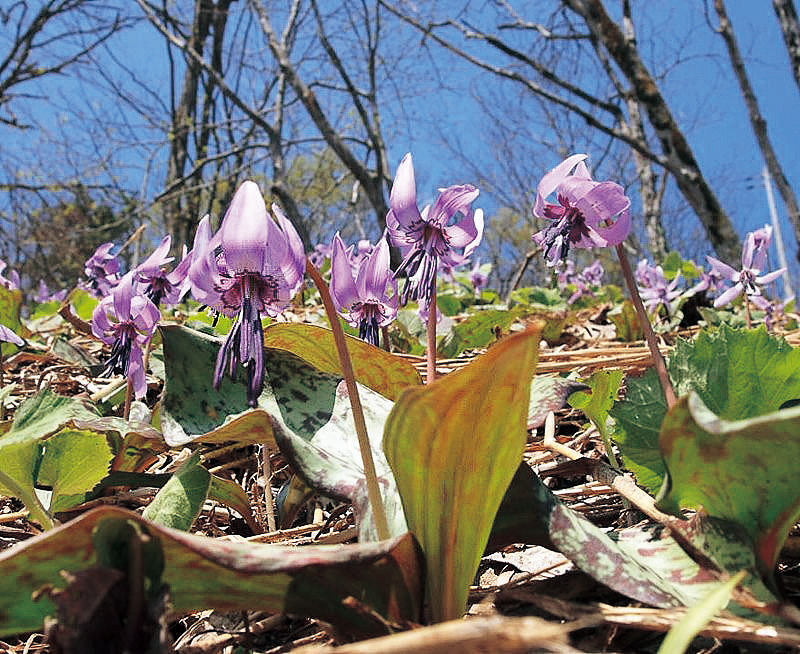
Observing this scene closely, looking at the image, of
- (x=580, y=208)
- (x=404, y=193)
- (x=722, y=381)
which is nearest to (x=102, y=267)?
(x=404, y=193)

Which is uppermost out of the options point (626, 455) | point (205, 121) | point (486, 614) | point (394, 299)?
point (205, 121)

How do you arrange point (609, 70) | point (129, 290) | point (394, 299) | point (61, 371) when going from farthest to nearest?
point (609, 70)
point (61, 371)
point (129, 290)
point (394, 299)

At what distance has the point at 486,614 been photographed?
2.51ft

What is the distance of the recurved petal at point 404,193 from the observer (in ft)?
3.41

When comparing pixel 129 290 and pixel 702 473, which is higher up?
pixel 129 290

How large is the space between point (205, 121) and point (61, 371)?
10718 millimetres

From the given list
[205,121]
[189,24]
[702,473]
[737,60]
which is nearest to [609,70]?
[737,60]

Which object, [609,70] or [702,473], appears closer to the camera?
[702,473]

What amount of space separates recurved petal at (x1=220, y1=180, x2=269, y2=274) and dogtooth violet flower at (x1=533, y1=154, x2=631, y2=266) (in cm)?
48

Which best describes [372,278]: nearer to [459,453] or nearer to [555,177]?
[555,177]

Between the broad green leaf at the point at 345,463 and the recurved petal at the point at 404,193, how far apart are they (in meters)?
0.31

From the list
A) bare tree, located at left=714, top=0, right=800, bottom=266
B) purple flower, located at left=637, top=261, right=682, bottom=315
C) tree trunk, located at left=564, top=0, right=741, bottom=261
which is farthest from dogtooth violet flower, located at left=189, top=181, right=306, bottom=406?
bare tree, located at left=714, top=0, right=800, bottom=266

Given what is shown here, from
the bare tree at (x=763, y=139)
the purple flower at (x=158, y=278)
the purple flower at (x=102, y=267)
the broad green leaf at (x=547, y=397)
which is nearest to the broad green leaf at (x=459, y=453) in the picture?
the broad green leaf at (x=547, y=397)

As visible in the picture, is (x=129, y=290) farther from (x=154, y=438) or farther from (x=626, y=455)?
(x=626, y=455)
